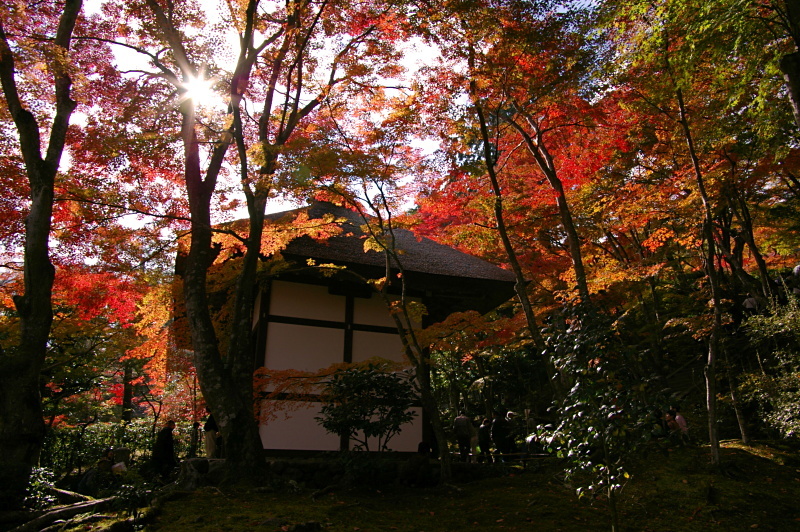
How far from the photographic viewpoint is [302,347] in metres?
8.41

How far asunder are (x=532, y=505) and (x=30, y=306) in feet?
18.7

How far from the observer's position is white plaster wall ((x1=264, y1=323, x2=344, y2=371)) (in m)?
8.17

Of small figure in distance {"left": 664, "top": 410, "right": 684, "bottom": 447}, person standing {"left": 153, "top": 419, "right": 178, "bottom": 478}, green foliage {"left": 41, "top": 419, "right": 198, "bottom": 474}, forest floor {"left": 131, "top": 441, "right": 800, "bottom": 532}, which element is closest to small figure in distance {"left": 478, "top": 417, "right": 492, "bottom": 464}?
forest floor {"left": 131, "top": 441, "right": 800, "bottom": 532}

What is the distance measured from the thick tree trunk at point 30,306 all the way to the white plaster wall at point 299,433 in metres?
3.16

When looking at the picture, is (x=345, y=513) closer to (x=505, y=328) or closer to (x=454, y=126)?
(x=505, y=328)

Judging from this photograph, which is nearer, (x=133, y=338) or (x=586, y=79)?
(x=586, y=79)

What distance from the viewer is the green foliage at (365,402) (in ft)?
21.9

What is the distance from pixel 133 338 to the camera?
468 inches

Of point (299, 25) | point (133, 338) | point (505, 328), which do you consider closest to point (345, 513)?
point (505, 328)

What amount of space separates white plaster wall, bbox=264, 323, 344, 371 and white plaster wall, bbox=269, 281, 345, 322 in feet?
0.71

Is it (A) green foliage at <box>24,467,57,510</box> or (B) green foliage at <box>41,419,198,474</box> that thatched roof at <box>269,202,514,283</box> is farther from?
(B) green foliage at <box>41,419,198,474</box>

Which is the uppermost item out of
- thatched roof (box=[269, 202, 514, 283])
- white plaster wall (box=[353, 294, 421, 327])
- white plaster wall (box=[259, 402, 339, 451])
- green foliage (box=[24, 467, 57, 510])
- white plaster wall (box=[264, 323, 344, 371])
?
thatched roof (box=[269, 202, 514, 283])

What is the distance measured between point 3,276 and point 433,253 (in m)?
8.20

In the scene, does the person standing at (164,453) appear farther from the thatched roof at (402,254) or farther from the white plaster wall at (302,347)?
the thatched roof at (402,254)
